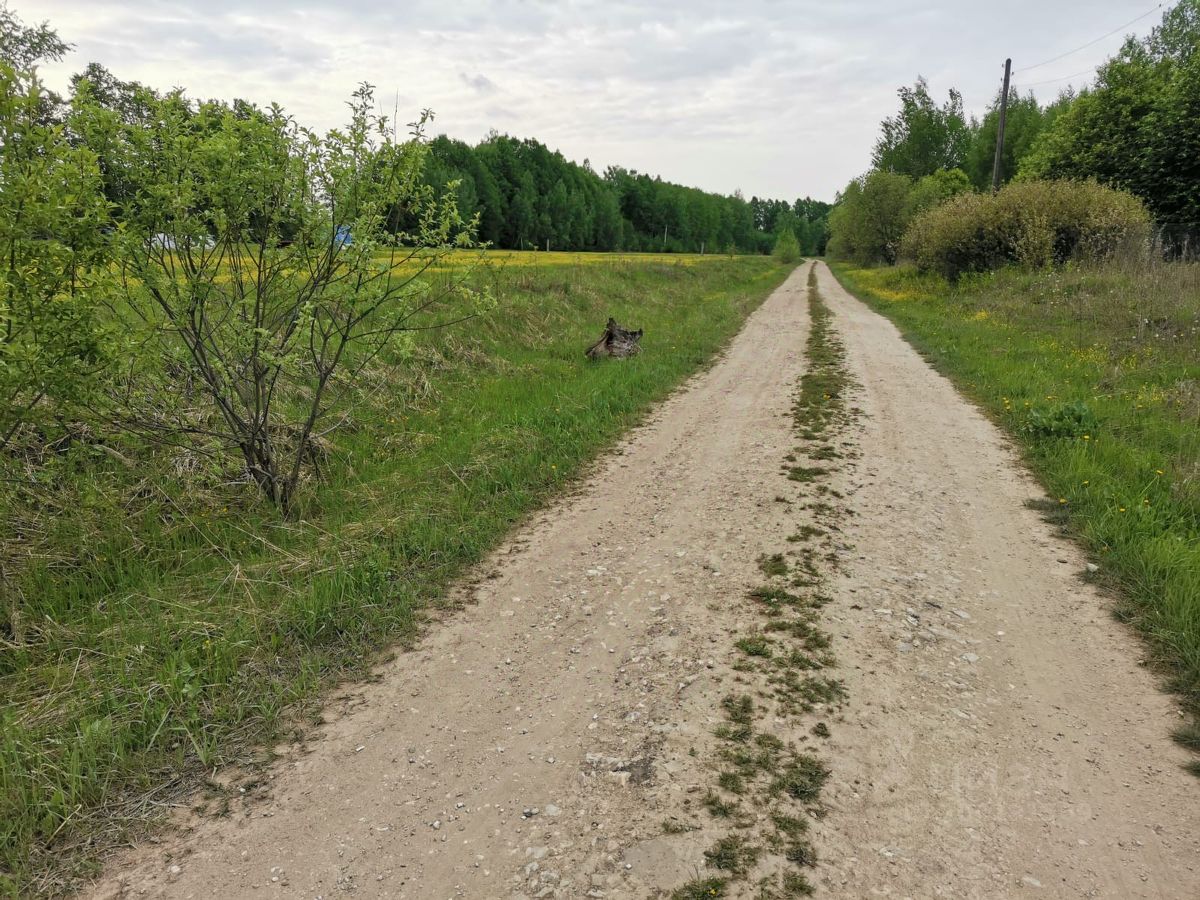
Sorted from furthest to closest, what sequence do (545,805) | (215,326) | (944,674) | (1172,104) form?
1. (1172,104)
2. (215,326)
3. (944,674)
4. (545,805)

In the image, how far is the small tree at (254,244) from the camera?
4.61 metres

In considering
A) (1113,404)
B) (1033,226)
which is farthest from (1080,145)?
(1113,404)

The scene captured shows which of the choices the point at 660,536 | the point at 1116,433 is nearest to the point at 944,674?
the point at 660,536

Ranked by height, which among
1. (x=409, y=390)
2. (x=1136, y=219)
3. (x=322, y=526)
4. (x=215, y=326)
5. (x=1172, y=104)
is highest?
(x=1172, y=104)

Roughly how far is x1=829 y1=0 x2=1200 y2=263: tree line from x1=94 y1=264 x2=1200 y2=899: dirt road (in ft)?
70.0

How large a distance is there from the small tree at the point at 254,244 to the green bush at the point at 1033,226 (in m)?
20.7

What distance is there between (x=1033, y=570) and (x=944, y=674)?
185 centimetres

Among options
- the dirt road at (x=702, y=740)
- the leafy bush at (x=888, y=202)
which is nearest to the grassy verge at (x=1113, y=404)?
the dirt road at (x=702, y=740)

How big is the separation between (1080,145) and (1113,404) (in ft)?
81.2

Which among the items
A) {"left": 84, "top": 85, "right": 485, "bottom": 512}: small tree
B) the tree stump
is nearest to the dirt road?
{"left": 84, "top": 85, "right": 485, "bottom": 512}: small tree

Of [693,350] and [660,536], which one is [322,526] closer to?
[660,536]

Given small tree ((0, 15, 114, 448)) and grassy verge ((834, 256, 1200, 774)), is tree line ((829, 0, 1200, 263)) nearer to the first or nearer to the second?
grassy verge ((834, 256, 1200, 774))

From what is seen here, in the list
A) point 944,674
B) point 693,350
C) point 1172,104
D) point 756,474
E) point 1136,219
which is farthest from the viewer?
point 1172,104

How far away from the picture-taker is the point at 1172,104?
21.1 m
